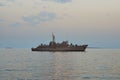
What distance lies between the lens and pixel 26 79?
37031 mm

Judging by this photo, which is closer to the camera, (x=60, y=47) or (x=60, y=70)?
(x=60, y=70)

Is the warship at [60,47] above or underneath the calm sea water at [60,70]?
above

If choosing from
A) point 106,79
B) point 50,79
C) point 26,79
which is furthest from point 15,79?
point 106,79

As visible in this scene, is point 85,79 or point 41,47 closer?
point 85,79

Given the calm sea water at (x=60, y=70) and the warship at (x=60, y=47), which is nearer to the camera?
the calm sea water at (x=60, y=70)

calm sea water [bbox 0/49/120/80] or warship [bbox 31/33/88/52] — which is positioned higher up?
warship [bbox 31/33/88/52]

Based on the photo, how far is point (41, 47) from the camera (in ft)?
569

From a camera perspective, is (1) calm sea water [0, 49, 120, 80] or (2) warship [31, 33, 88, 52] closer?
(1) calm sea water [0, 49, 120, 80]

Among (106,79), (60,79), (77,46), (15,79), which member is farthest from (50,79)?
(77,46)

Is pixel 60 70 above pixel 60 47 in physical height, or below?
below

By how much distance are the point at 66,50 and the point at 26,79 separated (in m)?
134

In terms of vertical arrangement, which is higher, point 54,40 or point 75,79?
point 54,40

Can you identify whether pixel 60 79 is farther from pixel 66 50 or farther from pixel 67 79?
pixel 66 50

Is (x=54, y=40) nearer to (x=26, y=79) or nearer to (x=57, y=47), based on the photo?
(x=57, y=47)
